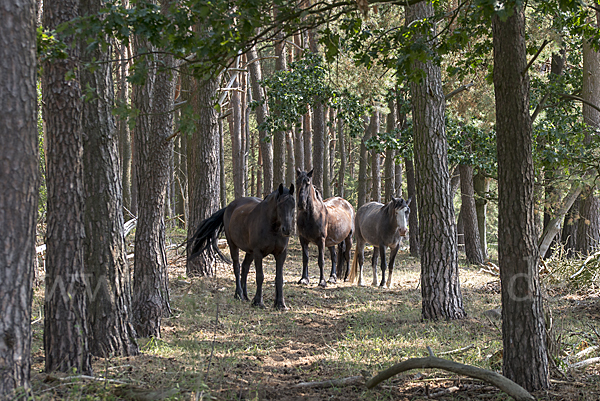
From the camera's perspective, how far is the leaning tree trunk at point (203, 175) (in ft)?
38.2

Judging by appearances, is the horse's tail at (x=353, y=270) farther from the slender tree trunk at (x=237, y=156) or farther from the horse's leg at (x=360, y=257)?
the slender tree trunk at (x=237, y=156)

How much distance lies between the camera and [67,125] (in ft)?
15.1

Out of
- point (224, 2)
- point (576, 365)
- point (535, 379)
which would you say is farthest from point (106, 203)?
point (576, 365)

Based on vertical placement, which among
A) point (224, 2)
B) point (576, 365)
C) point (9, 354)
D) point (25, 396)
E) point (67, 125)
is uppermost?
point (224, 2)

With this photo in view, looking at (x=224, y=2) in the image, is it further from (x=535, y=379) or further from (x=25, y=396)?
(x=535, y=379)

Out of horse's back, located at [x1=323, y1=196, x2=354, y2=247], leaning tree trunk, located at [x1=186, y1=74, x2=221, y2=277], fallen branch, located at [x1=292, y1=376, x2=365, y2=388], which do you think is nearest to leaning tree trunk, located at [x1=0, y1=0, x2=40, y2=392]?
fallen branch, located at [x1=292, y1=376, x2=365, y2=388]

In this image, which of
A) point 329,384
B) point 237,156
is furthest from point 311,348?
point 237,156

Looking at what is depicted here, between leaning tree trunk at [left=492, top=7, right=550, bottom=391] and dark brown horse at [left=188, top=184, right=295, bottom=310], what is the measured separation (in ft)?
16.0

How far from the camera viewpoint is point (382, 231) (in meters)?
13.0

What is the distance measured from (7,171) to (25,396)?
152cm

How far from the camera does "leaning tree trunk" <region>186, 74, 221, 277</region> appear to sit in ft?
38.2

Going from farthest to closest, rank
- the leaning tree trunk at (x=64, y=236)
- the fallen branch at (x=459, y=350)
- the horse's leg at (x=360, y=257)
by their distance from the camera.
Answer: the horse's leg at (x=360, y=257), the fallen branch at (x=459, y=350), the leaning tree trunk at (x=64, y=236)

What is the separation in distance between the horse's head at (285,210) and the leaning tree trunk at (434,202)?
240cm

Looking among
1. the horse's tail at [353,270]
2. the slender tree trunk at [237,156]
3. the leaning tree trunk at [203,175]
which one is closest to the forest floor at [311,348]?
the leaning tree trunk at [203,175]
